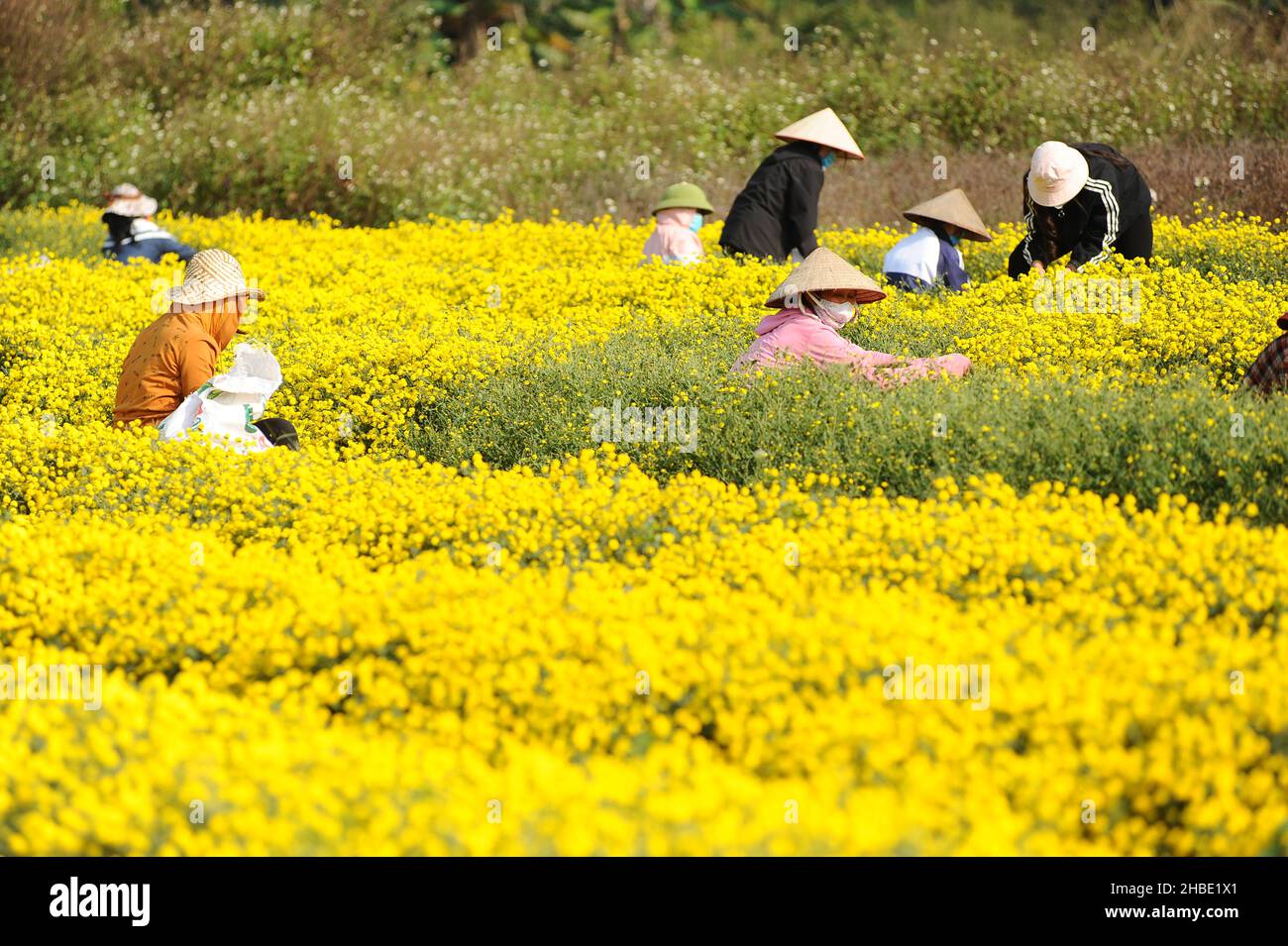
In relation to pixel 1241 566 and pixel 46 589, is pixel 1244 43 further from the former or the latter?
pixel 46 589

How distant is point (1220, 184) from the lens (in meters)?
12.7

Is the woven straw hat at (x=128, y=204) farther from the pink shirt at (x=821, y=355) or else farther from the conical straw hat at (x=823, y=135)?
the pink shirt at (x=821, y=355)

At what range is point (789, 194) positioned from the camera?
10.3m

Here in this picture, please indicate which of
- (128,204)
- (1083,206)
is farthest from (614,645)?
(128,204)

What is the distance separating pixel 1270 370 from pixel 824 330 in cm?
209

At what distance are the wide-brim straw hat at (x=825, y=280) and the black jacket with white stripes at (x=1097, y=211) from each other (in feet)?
8.12

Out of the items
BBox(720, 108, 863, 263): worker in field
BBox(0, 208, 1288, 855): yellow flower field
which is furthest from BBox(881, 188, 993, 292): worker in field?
BBox(0, 208, 1288, 855): yellow flower field

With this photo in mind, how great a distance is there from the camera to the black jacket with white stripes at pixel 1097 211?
8.95 meters

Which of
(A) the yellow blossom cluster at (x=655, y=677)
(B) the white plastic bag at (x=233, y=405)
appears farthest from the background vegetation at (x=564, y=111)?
(A) the yellow blossom cluster at (x=655, y=677)

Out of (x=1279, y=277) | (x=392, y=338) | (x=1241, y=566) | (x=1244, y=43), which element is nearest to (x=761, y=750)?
(x=1241, y=566)

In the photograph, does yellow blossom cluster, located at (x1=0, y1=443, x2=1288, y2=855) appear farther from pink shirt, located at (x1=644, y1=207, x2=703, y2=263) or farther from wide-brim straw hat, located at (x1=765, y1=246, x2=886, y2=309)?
pink shirt, located at (x1=644, y1=207, x2=703, y2=263)

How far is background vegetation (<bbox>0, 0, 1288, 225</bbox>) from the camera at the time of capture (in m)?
14.9
